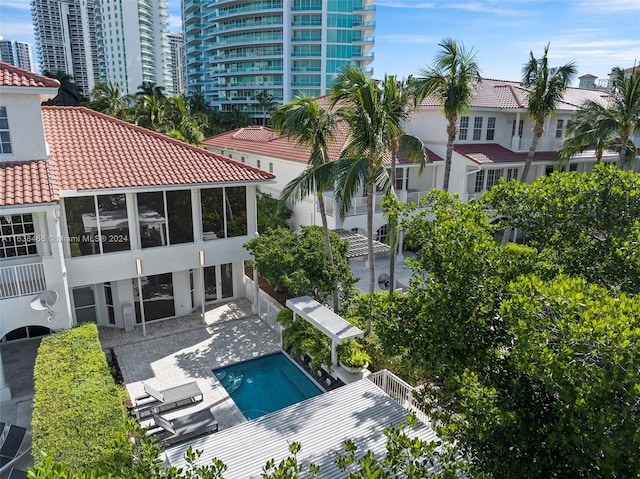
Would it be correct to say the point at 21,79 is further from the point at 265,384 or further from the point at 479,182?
the point at 479,182

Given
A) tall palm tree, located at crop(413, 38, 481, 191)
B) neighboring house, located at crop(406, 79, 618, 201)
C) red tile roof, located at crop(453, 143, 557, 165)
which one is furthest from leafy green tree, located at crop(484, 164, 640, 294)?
red tile roof, located at crop(453, 143, 557, 165)

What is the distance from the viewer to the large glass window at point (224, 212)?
61.8ft

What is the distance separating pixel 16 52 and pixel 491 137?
18036cm

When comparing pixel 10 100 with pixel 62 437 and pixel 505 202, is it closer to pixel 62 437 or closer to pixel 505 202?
pixel 62 437

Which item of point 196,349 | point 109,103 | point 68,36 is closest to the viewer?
point 196,349

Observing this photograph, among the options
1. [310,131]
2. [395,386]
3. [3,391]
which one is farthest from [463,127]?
[3,391]

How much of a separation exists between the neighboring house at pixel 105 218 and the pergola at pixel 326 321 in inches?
193

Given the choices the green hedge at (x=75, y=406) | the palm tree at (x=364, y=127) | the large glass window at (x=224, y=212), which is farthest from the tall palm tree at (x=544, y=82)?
the green hedge at (x=75, y=406)

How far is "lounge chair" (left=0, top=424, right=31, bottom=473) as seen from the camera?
1088 centimetres

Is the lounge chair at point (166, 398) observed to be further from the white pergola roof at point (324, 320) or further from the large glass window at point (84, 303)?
the large glass window at point (84, 303)

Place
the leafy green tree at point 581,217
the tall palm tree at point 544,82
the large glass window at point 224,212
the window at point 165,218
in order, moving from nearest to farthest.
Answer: the leafy green tree at point 581,217
the window at point 165,218
the large glass window at point 224,212
the tall palm tree at point 544,82

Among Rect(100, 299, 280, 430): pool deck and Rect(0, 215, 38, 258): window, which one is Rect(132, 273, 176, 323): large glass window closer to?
Rect(100, 299, 280, 430): pool deck

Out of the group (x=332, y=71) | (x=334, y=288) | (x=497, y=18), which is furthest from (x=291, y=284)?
(x=332, y=71)

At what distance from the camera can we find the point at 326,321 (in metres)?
15.1
